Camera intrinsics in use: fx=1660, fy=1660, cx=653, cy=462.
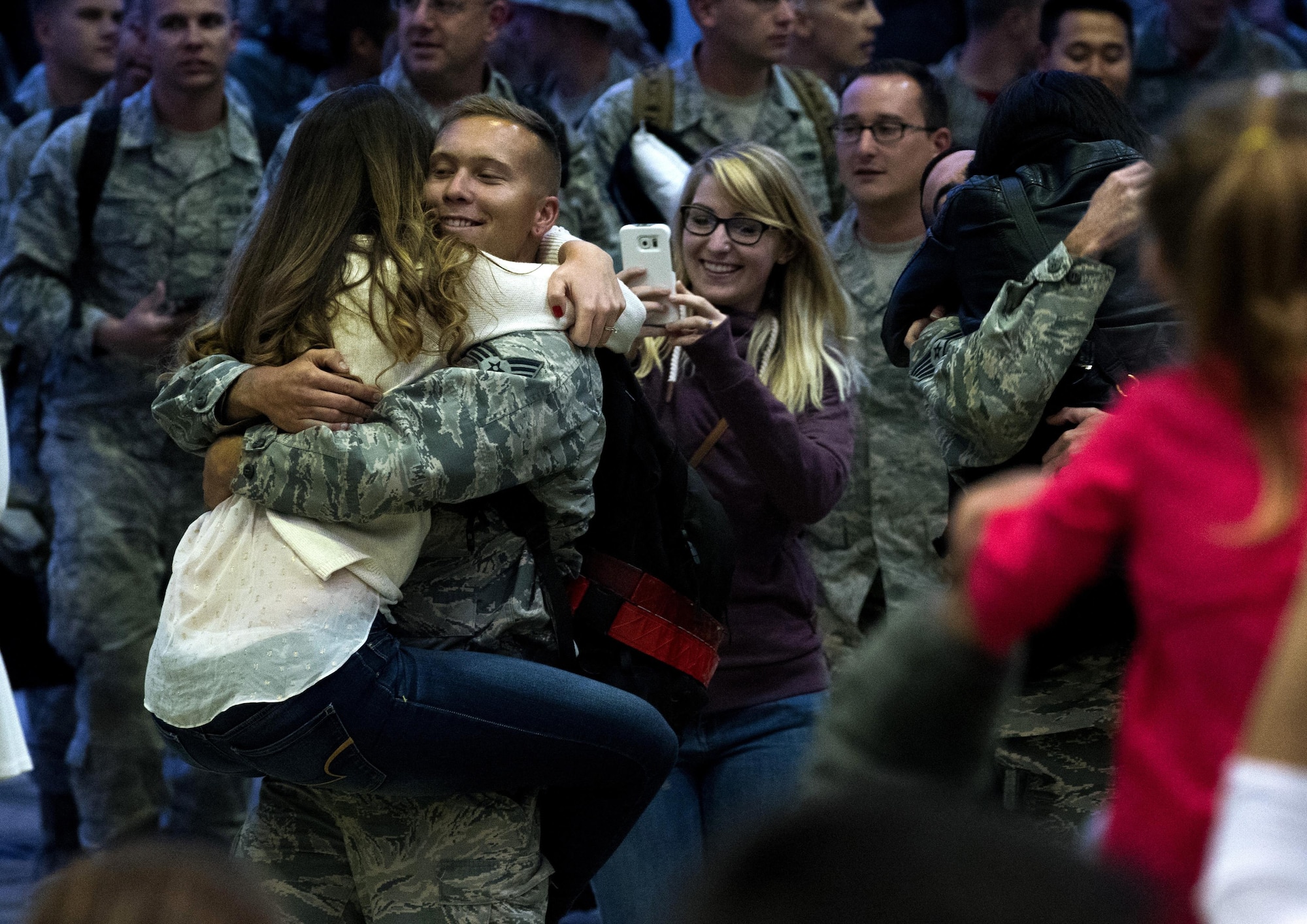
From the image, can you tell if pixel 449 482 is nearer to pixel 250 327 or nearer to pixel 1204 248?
pixel 250 327

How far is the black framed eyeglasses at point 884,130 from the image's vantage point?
4.68 m

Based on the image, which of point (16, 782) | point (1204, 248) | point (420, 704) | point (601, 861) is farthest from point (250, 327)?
point (16, 782)

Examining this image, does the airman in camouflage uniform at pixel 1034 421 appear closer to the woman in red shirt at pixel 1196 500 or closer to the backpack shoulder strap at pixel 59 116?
the woman in red shirt at pixel 1196 500

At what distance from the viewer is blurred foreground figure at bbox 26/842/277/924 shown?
1.21 metres

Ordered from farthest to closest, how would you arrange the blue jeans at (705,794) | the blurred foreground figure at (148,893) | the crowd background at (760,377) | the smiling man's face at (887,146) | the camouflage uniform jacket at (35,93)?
the camouflage uniform jacket at (35,93), the smiling man's face at (887,146), the blue jeans at (705,794), the crowd background at (760,377), the blurred foreground figure at (148,893)

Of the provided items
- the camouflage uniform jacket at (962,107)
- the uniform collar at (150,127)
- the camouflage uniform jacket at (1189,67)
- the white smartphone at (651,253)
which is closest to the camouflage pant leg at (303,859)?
the white smartphone at (651,253)

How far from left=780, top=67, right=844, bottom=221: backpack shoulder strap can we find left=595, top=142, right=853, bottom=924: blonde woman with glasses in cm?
162

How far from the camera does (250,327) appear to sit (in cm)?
260

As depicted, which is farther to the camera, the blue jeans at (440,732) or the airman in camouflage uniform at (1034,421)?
the airman in camouflage uniform at (1034,421)

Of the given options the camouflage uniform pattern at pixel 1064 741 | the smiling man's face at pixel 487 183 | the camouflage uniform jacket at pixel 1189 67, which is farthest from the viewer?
the camouflage uniform jacket at pixel 1189 67

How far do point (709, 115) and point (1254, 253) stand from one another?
4.19 m

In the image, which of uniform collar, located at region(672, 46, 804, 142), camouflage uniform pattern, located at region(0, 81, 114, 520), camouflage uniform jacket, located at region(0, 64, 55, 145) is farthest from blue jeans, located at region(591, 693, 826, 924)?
camouflage uniform jacket, located at region(0, 64, 55, 145)

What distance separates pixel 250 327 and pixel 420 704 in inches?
26.0

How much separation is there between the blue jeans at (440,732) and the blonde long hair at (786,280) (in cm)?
119
